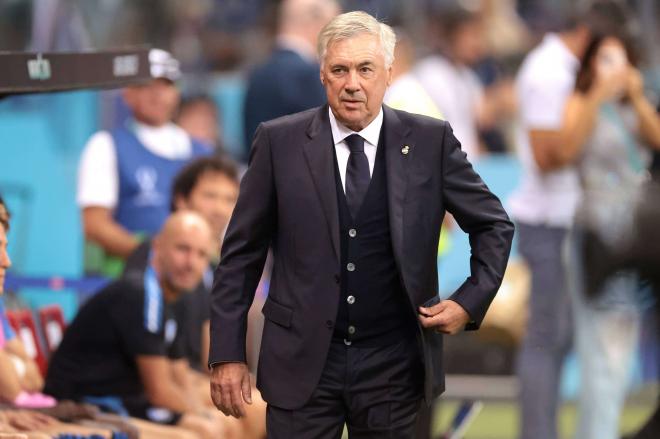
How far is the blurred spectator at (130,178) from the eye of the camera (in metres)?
9.81

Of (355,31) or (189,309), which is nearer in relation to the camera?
(355,31)

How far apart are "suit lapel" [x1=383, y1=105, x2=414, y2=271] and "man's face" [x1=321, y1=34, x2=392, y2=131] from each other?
122 mm

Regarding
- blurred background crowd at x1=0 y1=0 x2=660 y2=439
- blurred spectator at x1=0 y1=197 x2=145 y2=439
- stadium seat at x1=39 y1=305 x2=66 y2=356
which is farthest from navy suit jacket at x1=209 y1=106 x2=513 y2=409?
stadium seat at x1=39 y1=305 x2=66 y2=356

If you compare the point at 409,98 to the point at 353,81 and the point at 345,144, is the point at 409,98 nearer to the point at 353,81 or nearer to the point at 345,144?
the point at 345,144

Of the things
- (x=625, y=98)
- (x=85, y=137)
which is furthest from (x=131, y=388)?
(x=85, y=137)

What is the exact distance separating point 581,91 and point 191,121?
505 cm

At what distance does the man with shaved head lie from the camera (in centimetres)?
802

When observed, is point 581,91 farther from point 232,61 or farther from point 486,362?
point 232,61

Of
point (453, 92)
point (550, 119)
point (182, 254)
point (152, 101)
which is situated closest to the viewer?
point (182, 254)

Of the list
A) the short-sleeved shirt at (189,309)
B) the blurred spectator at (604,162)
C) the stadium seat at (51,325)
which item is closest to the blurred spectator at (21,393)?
the stadium seat at (51,325)

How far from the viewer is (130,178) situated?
390 inches

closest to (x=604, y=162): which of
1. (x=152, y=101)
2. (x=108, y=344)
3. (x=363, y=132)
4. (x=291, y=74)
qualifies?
(x=291, y=74)

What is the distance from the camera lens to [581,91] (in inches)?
336

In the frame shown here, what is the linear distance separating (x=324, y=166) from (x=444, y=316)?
61 cm
